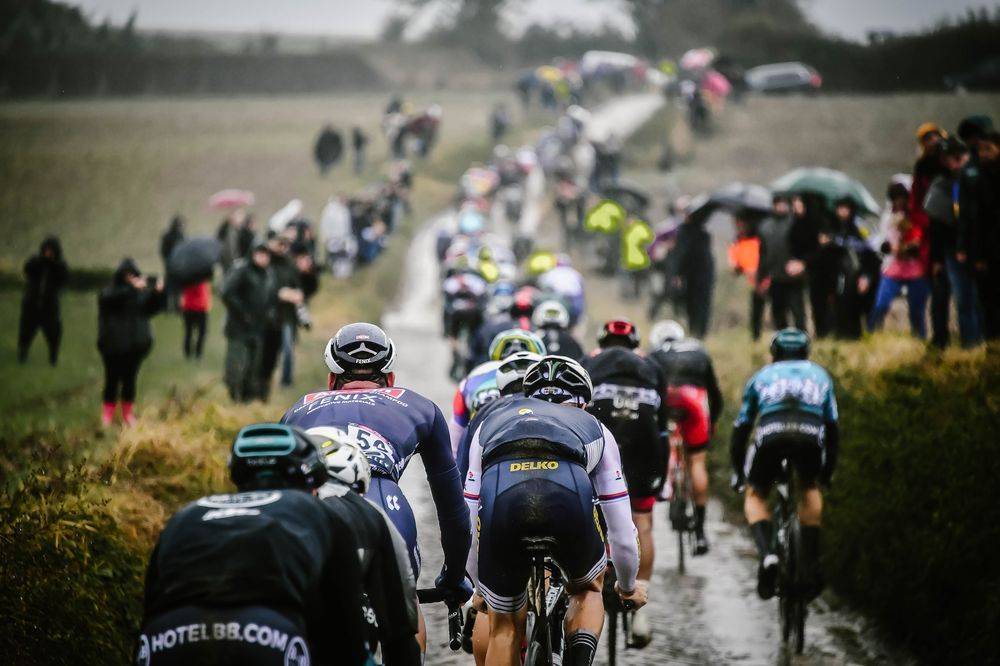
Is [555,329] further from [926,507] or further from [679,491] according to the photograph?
[926,507]

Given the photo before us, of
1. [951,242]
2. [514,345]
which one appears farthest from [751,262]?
[514,345]

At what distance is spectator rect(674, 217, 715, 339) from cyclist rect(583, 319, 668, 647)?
10.1 metres

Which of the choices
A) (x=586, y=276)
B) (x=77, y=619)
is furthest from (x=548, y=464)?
(x=586, y=276)

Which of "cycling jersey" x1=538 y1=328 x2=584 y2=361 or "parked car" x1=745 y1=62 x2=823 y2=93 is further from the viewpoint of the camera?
"parked car" x1=745 y1=62 x2=823 y2=93

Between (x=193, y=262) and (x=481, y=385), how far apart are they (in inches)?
453

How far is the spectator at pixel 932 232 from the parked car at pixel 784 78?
94.2 ft

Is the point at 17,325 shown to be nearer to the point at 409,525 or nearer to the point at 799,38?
the point at 409,525

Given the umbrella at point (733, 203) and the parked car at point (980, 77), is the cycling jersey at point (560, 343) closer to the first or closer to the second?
the umbrella at point (733, 203)

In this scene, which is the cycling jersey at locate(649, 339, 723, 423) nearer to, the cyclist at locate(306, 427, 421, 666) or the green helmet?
the green helmet

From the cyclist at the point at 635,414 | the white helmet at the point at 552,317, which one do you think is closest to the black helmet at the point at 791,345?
the cyclist at the point at 635,414

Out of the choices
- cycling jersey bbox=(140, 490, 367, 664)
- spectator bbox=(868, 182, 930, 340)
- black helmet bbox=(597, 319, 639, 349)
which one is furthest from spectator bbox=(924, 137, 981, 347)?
cycling jersey bbox=(140, 490, 367, 664)

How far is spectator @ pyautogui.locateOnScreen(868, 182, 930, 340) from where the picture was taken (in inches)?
515

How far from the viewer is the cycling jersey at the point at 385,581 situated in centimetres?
410

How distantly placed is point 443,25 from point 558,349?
83662mm
